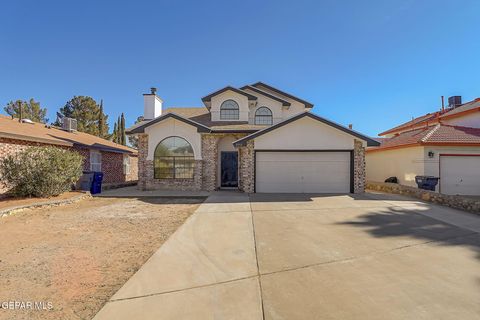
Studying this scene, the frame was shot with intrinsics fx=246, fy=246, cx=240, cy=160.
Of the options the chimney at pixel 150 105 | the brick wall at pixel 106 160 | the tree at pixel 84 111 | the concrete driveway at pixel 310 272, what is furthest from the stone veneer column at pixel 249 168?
the tree at pixel 84 111

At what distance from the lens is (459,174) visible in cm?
1384

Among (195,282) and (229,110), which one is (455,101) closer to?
(229,110)

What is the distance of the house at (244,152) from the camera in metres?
13.5

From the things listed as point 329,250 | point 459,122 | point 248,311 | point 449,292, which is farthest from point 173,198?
point 459,122

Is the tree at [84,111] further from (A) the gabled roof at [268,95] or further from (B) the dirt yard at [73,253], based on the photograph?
(B) the dirt yard at [73,253]

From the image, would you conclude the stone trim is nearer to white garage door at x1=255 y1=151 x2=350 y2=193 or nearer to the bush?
white garage door at x1=255 y1=151 x2=350 y2=193

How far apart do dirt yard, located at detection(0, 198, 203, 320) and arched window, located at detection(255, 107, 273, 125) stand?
1078 cm

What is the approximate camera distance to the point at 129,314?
2.99 m

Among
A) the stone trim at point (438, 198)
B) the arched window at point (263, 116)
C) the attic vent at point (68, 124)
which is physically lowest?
the stone trim at point (438, 198)

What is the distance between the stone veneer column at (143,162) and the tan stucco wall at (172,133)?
0.35 metres

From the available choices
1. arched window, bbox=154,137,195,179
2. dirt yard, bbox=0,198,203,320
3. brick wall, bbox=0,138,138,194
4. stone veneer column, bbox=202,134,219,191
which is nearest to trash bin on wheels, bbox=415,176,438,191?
stone veneer column, bbox=202,134,219,191

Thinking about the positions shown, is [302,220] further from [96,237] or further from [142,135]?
[142,135]

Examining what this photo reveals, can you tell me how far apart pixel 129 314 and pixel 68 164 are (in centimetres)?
1083

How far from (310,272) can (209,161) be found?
11.2m
